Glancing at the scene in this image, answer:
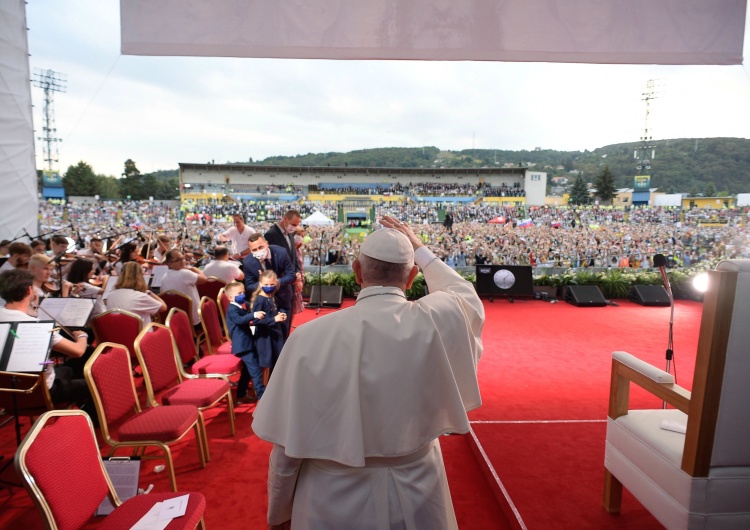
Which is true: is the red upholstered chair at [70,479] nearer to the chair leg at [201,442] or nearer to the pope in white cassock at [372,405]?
the pope in white cassock at [372,405]

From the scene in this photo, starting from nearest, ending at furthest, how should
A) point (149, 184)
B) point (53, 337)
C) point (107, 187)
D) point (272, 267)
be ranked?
point (53, 337) < point (272, 267) < point (107, 187) < point (149, 184)

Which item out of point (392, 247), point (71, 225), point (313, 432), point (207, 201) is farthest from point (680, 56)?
point (207, 201)

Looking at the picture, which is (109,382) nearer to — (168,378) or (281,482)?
(168,378)

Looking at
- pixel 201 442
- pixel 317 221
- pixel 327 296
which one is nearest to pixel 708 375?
pixel 201 442

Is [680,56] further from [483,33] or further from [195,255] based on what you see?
[195,255]

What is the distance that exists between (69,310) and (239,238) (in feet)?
14.4

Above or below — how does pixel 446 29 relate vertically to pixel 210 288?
above

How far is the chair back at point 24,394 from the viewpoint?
2795 millimetres

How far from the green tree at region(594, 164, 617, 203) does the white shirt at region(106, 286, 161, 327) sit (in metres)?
21.8

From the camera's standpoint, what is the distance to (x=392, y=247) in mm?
1353

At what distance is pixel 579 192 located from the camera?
25797 mm

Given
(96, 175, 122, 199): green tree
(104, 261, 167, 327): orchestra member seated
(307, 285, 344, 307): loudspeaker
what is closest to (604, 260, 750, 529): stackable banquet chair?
(104, 261, 167, 327): orchestra member seated

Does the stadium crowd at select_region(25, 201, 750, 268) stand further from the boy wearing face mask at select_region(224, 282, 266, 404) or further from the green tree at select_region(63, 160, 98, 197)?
the green tree at select_region(63, 160, 98, 197)

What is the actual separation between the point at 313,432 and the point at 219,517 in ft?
6.06
